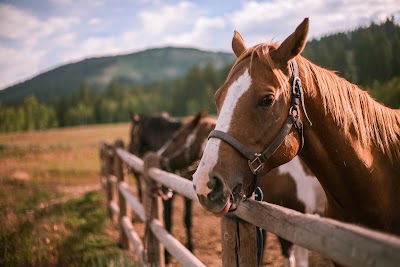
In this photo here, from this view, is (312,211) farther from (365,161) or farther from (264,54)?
(264,54)

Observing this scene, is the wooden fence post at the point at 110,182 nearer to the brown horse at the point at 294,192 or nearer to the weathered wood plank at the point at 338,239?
the brown horse at the point at 294,192

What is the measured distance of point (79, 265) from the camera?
4.67m

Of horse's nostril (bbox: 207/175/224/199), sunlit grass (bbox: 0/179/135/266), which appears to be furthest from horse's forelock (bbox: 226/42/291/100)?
sunlit grass (bbox: 0/179/135/266)

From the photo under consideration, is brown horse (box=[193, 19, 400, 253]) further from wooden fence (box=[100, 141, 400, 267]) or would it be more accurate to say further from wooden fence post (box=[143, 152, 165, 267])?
wooden fence post (box=[143, 152, 165, 267])

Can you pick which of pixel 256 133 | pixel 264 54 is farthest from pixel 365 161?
pixel 264 54

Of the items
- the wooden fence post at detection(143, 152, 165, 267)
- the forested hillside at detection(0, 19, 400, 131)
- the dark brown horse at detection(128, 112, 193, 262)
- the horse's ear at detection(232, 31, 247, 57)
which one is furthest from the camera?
the dark brown horse at detection(128, 112, 193, 262)

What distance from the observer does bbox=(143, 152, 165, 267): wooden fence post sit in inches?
154

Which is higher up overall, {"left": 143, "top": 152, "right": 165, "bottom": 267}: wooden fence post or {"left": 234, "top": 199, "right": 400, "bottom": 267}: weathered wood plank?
{"left": 234, "top": 199, "right": 400, "bottom": 267}: weathered wood plank

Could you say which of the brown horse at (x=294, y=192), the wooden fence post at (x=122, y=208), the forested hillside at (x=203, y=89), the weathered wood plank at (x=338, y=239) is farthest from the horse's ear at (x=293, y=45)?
the wooden fence post at (x=122, y=208)

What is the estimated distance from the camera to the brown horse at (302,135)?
1.82m

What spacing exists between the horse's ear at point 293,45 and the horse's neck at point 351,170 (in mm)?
312

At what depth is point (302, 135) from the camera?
2.03m

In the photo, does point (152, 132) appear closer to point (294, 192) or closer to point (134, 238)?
point (134, 238)

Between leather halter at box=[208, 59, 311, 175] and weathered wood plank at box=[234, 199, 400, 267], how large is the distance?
38 centimetres
